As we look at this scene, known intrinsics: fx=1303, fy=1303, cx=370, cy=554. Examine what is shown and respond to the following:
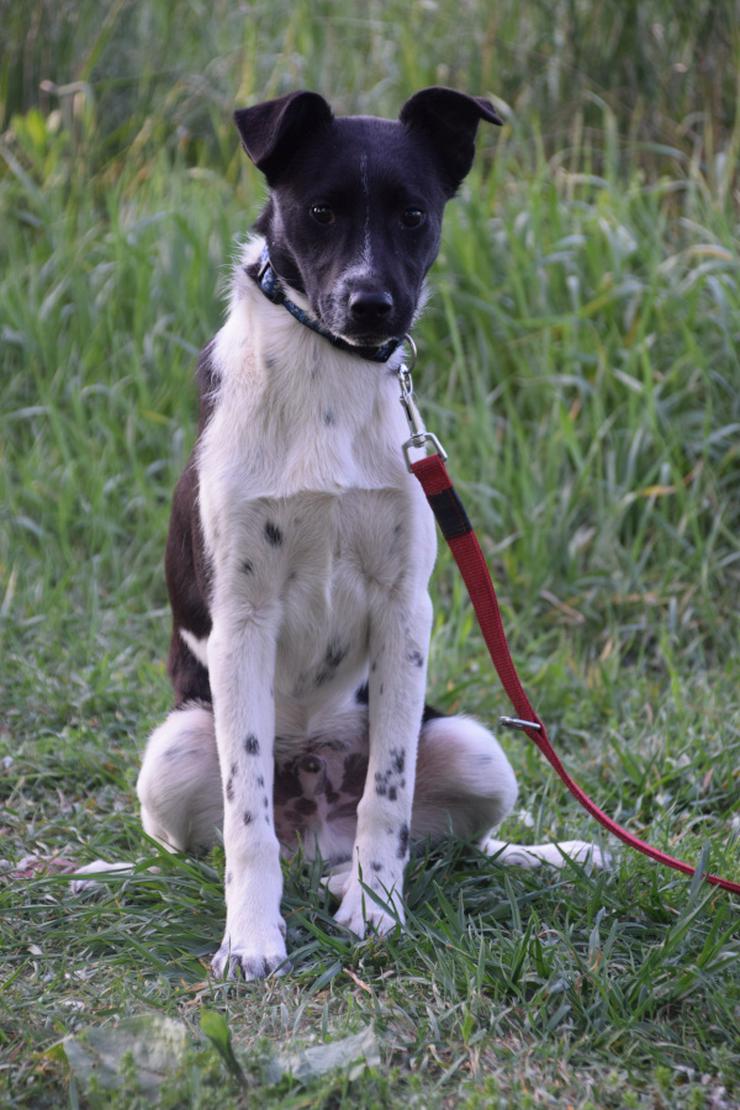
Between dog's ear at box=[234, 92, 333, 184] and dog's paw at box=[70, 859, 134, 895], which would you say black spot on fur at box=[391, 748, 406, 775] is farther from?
dog's ear at box=[234, 92, 333, 184]

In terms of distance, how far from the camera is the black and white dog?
8.41 feet

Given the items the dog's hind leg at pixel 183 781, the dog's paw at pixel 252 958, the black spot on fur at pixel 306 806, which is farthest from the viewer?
the black spot on fur at pixel 306 806

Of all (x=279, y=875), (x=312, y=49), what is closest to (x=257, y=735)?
(x=279, y=875)

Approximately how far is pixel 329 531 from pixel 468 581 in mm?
322

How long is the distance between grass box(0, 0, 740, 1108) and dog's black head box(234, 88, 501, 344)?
3.93 ft

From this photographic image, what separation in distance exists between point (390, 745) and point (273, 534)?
50 centimetres

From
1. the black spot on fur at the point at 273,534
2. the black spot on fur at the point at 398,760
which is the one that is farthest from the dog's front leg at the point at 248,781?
the black spot on fur at the point at 398,760

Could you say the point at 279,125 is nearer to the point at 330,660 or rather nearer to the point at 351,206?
the point at 351,206

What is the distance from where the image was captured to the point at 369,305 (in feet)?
8.14

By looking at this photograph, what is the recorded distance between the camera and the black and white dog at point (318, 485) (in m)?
2.56

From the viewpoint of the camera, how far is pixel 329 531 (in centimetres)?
266

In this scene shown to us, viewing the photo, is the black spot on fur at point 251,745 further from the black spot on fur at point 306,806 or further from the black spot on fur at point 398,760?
the black spot on fur at point 306,806

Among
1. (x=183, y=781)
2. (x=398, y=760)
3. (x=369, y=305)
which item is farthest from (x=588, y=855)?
(x=369, y=305)

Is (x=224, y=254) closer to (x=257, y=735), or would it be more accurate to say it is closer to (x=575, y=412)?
(x=575, y=412)
